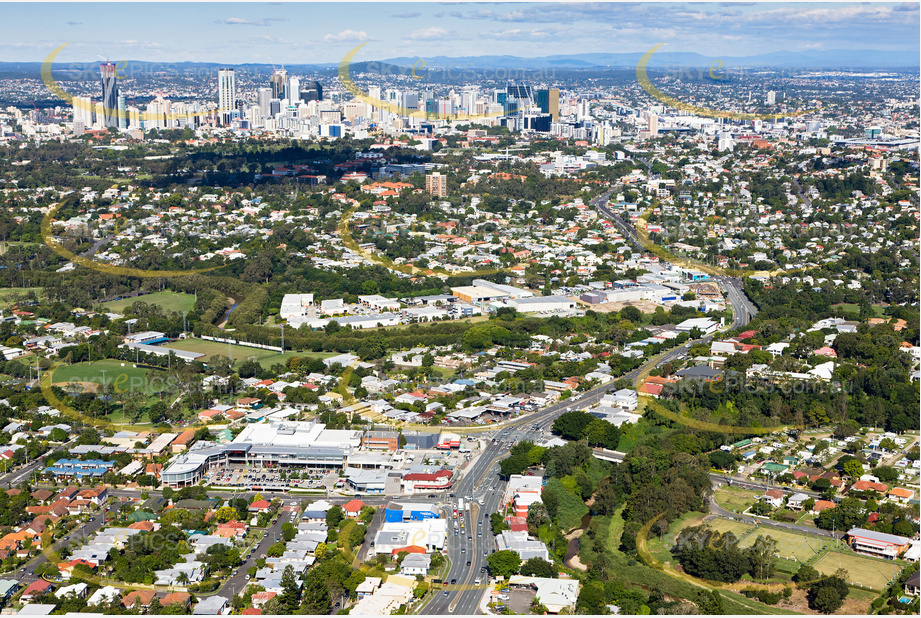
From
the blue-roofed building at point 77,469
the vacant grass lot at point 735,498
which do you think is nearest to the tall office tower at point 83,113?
the blue-roofed building at point 77,469

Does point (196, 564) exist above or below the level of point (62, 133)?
below

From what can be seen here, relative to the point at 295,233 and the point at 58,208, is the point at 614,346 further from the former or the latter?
the point at 58,208

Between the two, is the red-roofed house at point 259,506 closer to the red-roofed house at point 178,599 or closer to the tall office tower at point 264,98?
the red-roofed house at point 178,599

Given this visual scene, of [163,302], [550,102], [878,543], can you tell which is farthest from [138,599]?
[550,102]

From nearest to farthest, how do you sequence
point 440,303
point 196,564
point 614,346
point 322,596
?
point 322,596 < point 196,564 < point 614,346 < point 440,303

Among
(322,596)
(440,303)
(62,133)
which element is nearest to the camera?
(322,596)

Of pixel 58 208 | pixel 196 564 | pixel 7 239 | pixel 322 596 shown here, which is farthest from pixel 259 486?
pixel 58 208

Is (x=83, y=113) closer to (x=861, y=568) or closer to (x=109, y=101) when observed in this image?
(x=109, y=101)
